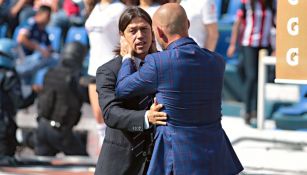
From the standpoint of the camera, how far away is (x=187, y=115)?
4949mm

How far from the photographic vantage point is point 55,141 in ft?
33.4

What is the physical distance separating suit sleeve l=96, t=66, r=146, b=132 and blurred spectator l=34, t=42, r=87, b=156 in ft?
15.7

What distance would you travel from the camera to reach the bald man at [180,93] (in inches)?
194

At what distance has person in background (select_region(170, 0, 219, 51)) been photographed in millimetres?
8109

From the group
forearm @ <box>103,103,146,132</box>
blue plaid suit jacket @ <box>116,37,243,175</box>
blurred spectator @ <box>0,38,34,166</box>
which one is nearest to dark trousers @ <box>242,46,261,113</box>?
blurred spectator @ <box>0,38,34,166</box>

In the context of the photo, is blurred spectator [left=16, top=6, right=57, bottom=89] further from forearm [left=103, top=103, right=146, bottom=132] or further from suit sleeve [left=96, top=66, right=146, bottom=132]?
forearm [left=103, top=103, right=146, bottom=132]

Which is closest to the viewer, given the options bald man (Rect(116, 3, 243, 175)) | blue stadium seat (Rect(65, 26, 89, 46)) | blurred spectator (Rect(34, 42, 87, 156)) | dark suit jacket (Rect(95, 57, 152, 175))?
bald man (Rect(116, 3, 243, 175))

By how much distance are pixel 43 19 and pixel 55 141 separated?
14.0ft

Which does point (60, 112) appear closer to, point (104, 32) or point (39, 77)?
point (104, 32)

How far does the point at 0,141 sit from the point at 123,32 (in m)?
4.77

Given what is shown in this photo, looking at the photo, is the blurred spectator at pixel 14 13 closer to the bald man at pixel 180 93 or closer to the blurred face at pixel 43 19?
the blurred face at pixel 43 19

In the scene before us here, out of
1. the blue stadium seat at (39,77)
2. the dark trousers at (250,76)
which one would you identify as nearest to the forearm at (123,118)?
the dark trousers at (250,76)

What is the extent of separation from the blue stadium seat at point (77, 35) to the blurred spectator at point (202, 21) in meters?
5.43

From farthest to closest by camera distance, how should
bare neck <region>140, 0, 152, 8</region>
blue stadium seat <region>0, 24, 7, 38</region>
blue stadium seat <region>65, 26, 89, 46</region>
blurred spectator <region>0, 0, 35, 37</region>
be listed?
blurred spectator <region>0, 0, 35, 37</region>, blue stadium seat <region>0, 24, 7, 38</region>, blue stadium seat <region>65, 26, 89, 46</region>, bare neck <region>140, 0, 152, 8</region>
